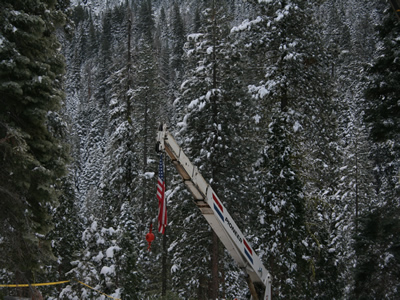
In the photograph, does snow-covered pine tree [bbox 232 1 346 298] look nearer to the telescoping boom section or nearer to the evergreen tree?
the telescoping boom section

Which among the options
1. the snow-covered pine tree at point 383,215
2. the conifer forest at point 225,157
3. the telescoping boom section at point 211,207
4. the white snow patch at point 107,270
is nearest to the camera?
the telescoping boom section at point 211,207

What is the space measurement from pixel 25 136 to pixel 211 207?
5065 mm

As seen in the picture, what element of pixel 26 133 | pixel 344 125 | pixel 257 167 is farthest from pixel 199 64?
pixel 344 125

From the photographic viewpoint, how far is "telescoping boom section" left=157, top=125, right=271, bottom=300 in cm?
853

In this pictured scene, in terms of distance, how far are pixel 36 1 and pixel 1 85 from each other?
2870 mm

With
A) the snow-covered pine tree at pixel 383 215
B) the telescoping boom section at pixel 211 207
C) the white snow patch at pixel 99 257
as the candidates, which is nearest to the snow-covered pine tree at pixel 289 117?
the snow-covered pine tree at pixel 383 215

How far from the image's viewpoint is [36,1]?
35.4 ft

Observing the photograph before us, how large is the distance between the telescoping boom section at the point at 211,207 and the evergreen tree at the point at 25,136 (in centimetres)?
378

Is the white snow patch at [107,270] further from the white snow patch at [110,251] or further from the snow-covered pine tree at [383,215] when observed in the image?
the snow-covered pine tree at [383,215]

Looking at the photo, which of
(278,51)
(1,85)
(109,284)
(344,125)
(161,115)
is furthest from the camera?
(344,125)

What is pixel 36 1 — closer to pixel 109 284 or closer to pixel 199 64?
pixel 199 64

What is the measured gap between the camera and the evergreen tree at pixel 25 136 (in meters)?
9.88

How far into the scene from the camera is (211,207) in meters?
8.86

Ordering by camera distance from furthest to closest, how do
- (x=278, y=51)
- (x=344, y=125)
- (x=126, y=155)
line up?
(x=344, y=125) → (x=126, y=155) → (x=278, y=51)
